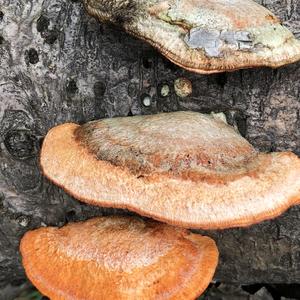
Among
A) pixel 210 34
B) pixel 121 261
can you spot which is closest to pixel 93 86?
pixel 210 34

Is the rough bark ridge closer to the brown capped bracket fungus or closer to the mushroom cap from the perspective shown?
the brown capped bracket fungus

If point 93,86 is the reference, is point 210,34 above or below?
above

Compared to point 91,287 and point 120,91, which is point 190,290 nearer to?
point 91,287

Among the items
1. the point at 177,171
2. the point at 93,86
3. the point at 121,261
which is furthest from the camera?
the point at 93,86

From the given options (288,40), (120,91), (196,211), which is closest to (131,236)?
(196,211)

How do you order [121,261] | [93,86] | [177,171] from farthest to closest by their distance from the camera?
[93,86] < [121,261] < [177,171]

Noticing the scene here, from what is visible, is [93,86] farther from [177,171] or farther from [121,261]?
[121,261]

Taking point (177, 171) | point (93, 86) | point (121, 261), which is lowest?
point (121, 261)
